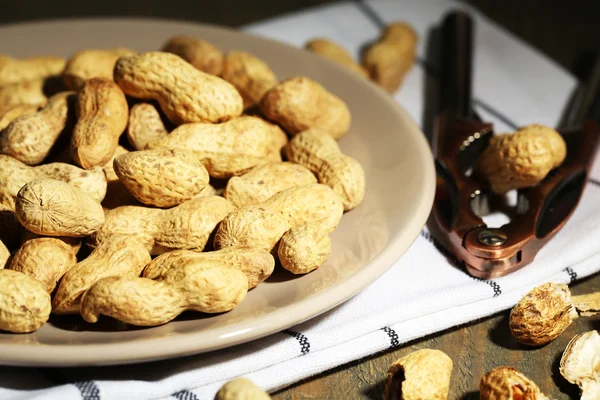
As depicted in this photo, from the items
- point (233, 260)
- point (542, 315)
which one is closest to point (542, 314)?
point (542, 315)

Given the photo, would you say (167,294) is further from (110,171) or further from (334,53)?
(334,53)

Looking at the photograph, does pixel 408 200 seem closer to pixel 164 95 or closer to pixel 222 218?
pixel 222 218

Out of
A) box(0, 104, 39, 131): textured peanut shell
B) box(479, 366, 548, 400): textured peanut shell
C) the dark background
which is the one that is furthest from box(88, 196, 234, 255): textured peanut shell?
the dark background

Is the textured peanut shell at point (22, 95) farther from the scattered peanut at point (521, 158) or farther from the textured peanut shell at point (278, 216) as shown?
the scattered peanut at point (521, 158)

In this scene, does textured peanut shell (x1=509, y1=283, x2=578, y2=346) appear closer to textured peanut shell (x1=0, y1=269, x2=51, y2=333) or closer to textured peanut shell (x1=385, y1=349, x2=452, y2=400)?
textured peanut shell (x1=385, y1=349, x2=452, y2=400)

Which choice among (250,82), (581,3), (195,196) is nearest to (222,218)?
(195,196)

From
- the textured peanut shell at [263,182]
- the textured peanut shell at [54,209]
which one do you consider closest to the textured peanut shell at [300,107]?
the textured peanut shell at [263,182]
